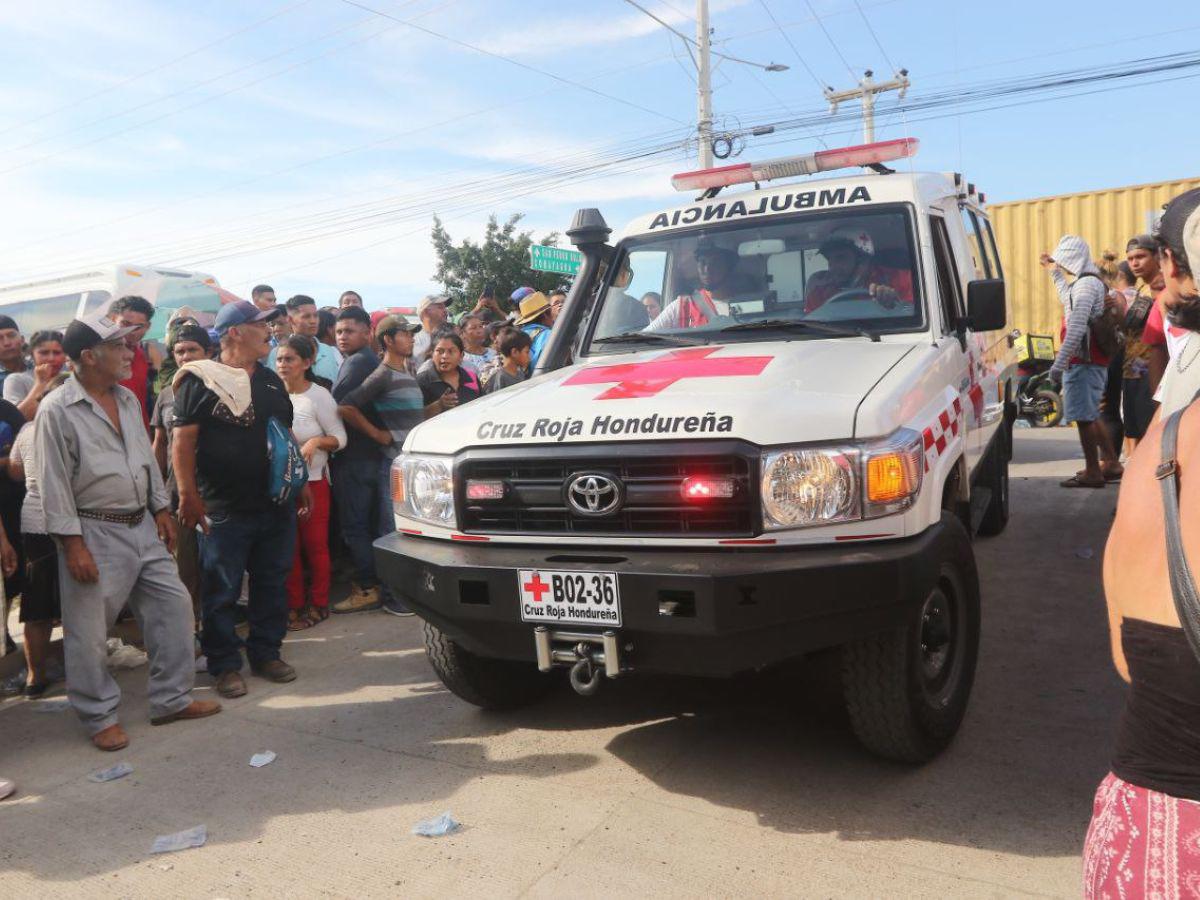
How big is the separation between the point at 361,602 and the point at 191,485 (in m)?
1.91

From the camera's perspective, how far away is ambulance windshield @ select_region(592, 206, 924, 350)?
4.02 meters

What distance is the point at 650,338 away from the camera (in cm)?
420

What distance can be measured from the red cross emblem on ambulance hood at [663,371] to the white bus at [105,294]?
9876 millimetres

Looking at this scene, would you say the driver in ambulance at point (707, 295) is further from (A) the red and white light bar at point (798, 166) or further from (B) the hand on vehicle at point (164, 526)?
(B) the hand on vehicle at point (164, 526)

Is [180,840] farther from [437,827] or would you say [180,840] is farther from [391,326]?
[391,326]

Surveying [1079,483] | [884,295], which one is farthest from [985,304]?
[1079,483]

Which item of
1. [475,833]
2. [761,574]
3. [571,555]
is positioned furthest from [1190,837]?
[475,833]

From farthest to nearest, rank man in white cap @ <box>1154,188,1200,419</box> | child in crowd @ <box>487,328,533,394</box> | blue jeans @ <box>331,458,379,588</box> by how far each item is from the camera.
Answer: child in crowd @ <box>487,328,533,394</box>, blue jeans @ <box>331,458,379,588</box>, man in white cap @ <box>1154,188,1200,419</box>

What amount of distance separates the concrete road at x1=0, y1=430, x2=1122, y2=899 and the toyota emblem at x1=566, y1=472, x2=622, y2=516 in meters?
1.01

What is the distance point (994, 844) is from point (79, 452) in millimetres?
3716

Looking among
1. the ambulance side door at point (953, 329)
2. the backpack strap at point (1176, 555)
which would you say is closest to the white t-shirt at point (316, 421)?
the ambulance side door at point (953, 329)

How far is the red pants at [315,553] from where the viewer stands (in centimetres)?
588

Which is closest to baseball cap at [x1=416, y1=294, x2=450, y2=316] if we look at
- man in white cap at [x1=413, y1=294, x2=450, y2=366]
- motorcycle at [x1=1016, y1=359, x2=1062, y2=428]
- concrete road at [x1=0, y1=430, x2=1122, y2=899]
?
man in white cap at [x1=413, y1=294, x2=450, y2=366]

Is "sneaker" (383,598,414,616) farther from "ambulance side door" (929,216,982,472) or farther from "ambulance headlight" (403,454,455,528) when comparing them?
"ambulance side door" (929,216,982,472)
